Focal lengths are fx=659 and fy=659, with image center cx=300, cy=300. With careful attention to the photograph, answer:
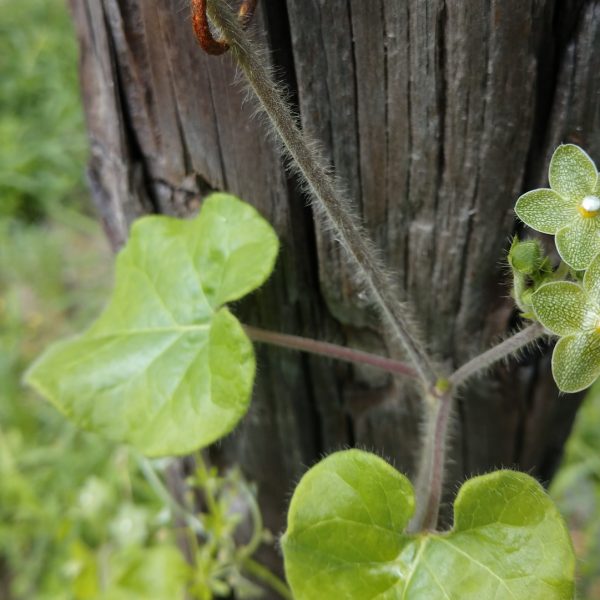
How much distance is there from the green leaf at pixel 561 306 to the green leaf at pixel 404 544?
244 millimetres

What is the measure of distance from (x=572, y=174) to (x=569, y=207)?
0.16ft

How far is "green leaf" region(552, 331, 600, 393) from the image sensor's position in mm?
921

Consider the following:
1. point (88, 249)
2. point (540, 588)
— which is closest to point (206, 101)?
point (540, 588)

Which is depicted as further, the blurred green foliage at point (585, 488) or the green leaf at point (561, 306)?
the blurred green foliage at point (585, 488)

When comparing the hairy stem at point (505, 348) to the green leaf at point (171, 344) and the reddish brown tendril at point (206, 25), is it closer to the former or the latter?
the green leaf at point (171, 344)

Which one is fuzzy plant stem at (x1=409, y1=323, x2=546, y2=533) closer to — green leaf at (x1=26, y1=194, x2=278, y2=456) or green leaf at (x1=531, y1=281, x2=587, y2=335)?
green leaf at (x1=531, y1=281, x2=587, y2=335)

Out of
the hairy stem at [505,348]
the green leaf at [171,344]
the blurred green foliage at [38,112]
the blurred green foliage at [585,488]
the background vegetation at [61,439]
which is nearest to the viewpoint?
the hairy stem at [505,348]

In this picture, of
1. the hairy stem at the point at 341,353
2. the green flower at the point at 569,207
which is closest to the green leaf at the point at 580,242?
the green flower at the point at 569,207

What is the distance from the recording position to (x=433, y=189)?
117cm

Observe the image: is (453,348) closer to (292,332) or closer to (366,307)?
(366,307)

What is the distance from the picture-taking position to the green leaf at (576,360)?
0.92m

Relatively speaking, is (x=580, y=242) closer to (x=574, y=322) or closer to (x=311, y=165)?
(x=574, y=322)

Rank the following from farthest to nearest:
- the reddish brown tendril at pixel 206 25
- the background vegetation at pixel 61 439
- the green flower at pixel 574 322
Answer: the background vegetation at pixel 61 439, the green flower at pixel 574 322, the reddish brown tendril at pixel 206 25

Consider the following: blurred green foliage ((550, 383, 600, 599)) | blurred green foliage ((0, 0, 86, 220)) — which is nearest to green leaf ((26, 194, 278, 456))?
blurred green foliage ((550, 383, 600, 599))
